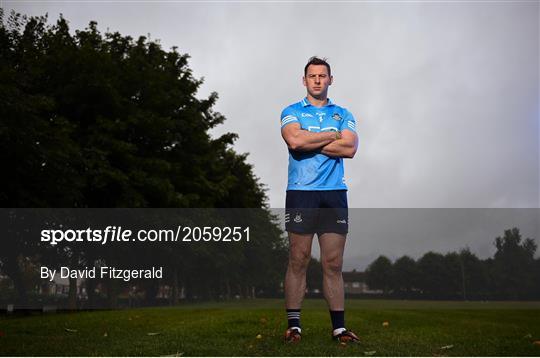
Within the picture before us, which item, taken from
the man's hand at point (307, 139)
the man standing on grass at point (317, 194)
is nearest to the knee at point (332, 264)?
the man standing on grass at point (317, 194)

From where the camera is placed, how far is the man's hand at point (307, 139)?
6355mm

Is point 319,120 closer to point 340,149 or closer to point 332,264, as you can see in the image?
point 340,149

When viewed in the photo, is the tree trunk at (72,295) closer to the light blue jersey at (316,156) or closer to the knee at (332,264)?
the knee at (332,264)

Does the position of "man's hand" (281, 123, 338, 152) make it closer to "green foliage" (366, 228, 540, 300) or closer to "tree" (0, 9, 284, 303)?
"tree" (0, 9, 284, 303)

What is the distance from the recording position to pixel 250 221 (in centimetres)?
4794

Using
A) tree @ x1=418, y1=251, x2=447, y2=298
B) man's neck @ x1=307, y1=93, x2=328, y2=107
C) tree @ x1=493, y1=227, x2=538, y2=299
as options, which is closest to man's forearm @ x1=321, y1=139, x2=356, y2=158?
man's neck @ x1=307, y1=93, x2=328, y2=107

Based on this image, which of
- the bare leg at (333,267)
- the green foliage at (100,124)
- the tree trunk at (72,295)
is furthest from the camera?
the tree trunk at (72,295)

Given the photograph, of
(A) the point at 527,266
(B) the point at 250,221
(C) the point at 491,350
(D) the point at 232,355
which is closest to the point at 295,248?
(D) the point at 232,355

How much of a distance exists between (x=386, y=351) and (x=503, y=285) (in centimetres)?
5264

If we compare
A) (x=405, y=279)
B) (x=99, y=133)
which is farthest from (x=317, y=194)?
(x=405, y=279)

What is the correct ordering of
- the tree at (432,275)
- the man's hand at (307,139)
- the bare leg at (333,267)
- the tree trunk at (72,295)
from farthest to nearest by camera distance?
1. the tree at (432,275)
2. the tree trunk at (72,295)
3. the bare leg at (333,267)
4. the man's hand at (307,139)

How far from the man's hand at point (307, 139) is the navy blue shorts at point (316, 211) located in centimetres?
53

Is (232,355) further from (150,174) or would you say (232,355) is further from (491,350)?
(150,174)

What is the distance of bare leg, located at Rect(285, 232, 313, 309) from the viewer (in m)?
6.49
